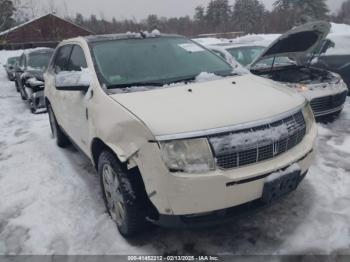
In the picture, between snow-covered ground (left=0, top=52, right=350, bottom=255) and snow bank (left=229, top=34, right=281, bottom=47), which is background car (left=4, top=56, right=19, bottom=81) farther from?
snow-covered ground (left=0, top=52, right=350, bottom=255)

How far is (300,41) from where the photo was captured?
5.93m

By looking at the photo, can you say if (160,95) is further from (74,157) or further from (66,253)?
(74,157)

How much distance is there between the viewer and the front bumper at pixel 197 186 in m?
2.34

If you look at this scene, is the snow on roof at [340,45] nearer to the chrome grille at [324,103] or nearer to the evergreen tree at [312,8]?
the chrome grille at [324,103]

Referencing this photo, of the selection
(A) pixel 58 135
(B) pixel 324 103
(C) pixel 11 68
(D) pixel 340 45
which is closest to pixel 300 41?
(B) pixel 324 103

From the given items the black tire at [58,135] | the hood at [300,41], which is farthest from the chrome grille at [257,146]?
the black tire at [58,135]

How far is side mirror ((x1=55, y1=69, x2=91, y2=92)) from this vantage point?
3.33 metres

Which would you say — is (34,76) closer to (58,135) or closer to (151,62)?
(58,135)

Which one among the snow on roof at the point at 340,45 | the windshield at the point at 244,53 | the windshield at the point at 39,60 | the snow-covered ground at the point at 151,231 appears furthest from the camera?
the windshield at the point at 39,60

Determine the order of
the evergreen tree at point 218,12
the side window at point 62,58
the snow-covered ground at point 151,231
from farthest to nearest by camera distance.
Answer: the evergreen tree at point 218,12, the side window at point 62,58, the snow-covered ground at point 151,231

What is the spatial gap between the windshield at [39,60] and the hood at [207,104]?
7649 millimetres

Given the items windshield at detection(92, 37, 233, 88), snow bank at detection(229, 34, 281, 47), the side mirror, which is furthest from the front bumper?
snow bank at detection(229, 34, 281, 47)

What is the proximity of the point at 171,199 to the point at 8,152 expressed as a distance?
411 centimetres

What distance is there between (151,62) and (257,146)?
1.60 m
